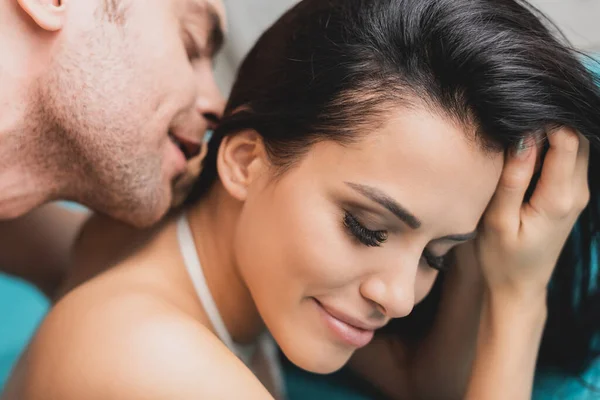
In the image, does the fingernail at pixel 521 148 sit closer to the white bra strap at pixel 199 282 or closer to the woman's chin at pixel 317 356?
the woman's chin at pixel 317 356

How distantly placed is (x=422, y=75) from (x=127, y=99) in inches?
16.3

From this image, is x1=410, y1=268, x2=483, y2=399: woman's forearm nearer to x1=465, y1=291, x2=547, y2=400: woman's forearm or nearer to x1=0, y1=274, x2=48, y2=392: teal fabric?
x1=465, y1=291, x2=547, y2=400: woman's forearm

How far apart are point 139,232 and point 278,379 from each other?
1.27ft

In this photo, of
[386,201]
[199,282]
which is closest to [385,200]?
[386,201]

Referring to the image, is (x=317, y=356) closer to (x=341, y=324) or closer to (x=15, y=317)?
(x=341, y=324)

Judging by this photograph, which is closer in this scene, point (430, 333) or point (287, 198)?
point (287, 198)

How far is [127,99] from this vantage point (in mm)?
923

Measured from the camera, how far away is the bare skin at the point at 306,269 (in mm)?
771

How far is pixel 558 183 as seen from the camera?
92cm

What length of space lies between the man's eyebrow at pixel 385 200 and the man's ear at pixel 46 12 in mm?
445

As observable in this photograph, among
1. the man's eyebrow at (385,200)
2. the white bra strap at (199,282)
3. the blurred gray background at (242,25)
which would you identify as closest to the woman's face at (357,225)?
the man's eyebrow at (385,200)

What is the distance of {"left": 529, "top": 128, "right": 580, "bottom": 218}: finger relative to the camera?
0.89 meters

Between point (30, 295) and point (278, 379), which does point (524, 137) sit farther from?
point (30, 295)

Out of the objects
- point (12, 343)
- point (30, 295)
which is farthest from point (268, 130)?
point (30, 295)
